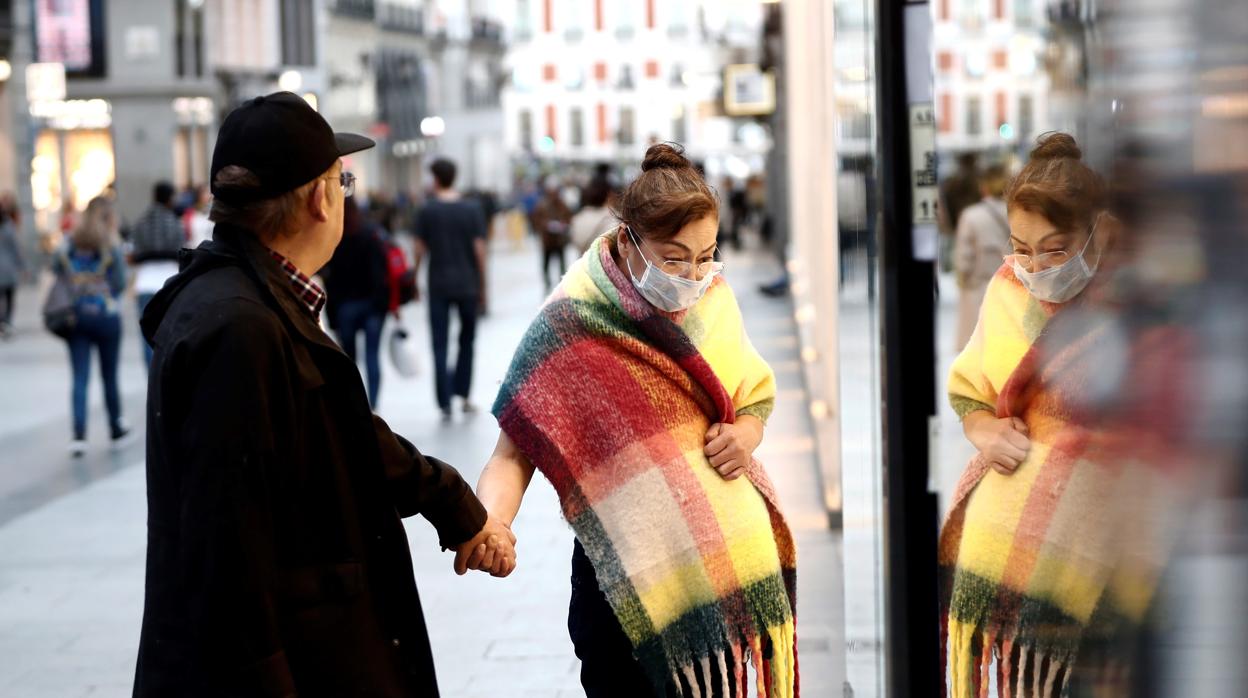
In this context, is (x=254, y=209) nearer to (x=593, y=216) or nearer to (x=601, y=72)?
(x=593, y=216)

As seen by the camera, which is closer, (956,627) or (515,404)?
(956,627)

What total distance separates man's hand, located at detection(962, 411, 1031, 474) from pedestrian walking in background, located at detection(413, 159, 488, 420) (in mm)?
10027

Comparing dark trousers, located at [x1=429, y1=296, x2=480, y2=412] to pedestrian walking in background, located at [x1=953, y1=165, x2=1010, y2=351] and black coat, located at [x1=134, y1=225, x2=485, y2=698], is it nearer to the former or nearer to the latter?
pedestrian walking in background, located at [x1=953, y1=165, x2=1010, y2=351]

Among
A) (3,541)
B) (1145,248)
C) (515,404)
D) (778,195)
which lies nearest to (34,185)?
(778,195)

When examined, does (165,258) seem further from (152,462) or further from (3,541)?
(152,462)

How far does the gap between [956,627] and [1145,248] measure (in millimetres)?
1914

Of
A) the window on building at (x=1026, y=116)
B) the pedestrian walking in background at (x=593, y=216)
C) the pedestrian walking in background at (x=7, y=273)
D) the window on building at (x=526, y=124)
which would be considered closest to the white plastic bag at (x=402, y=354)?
the pedestrian walking in background at (x=593, y=216)

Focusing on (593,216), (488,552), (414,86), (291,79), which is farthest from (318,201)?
(414,86)

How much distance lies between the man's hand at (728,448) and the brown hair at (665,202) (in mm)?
409

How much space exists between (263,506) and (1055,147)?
1.31 m

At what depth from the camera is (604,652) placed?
12.0ft

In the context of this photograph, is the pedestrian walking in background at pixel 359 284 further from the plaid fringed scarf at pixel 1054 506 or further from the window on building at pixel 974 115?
the plaid fringed scarf at pixel 1054 506

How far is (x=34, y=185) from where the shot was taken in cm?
3591

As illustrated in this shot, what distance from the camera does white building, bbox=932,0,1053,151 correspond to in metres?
2.54
